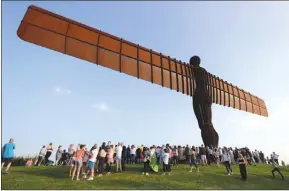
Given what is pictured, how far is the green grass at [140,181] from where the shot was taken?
13.2 m

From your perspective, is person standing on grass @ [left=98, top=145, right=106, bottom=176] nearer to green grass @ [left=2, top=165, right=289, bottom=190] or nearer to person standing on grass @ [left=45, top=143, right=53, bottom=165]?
green grass @ [left=2, top=165, right=289, bottom=190]

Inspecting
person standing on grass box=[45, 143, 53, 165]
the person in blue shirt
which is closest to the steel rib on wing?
the person in blue shirt

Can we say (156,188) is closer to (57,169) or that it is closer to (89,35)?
(57,169)

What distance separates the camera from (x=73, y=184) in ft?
44.0

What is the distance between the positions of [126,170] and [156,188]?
5.28 meters

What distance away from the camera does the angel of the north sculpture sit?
1657cm

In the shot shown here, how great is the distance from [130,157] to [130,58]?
7.84 meters

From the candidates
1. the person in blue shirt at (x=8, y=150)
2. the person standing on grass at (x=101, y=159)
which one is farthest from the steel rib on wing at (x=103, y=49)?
the person in blue shirt at (x=8, y=150)

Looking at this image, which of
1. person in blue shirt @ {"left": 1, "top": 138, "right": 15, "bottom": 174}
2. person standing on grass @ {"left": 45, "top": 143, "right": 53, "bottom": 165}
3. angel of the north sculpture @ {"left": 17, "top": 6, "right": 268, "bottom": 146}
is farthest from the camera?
person standing on grass @ {"left": 45, "top": 143, "right": 53, "bottom": 165}

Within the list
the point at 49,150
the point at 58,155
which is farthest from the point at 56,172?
the point at 58,155

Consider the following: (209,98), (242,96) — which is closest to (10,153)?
(209,98)

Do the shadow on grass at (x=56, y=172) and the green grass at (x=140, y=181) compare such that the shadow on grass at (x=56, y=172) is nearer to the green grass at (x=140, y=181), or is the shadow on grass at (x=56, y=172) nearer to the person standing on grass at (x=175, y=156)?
the green grass at (x=140, y=181)

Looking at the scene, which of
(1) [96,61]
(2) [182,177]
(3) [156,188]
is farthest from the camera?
(1) [96,61]

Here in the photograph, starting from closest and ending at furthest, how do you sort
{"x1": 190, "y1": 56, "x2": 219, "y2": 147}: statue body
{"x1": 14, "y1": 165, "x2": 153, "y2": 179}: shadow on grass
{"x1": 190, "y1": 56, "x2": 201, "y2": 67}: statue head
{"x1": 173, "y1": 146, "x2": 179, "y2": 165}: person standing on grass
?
{"x1": 14, "y1": 165, "x2": 153, "y2": 179}: shadow on grass → {"x1": 190, "y1": 56, "x2": 219, "y2": 147}: statue body → {"x1": 173, "y1": 146, "x2": 179, "y2": 165}: person standing on grass → {"x1": 190, "y1": 56, "x2": 201, "y2": 67}: statue head
